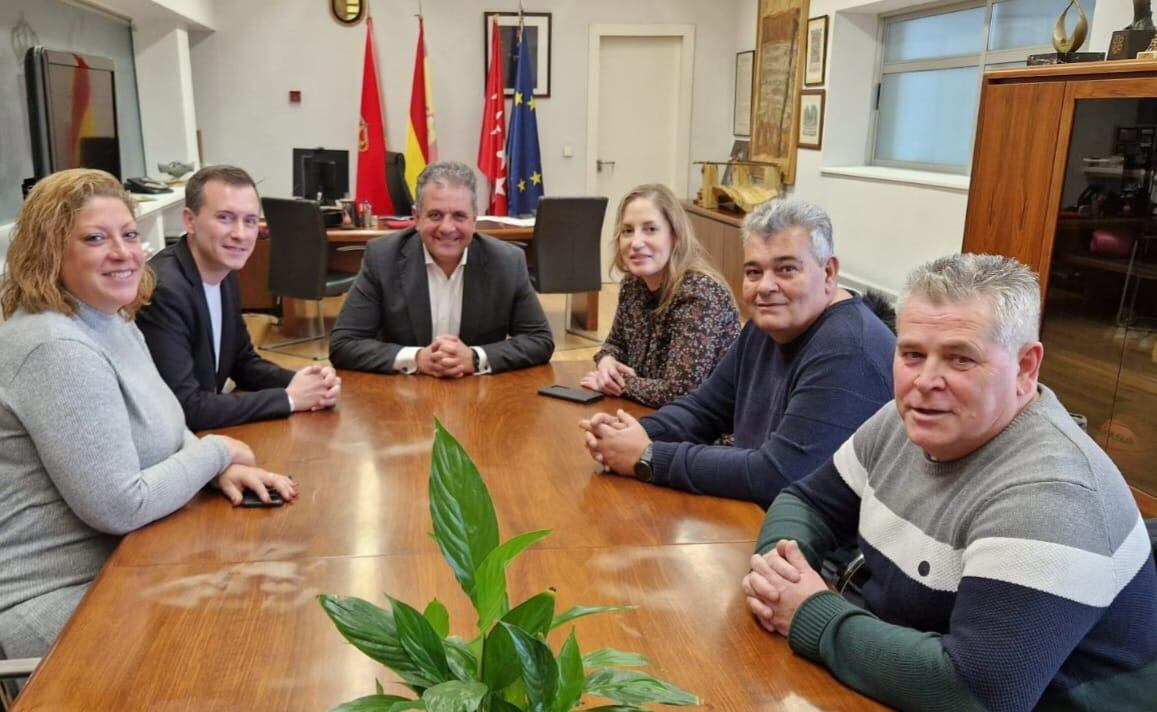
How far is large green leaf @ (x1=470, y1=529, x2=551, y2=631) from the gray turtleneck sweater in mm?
980

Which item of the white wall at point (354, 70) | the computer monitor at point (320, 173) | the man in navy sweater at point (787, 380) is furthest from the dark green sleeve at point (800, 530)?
the white wall at point (354, 70)

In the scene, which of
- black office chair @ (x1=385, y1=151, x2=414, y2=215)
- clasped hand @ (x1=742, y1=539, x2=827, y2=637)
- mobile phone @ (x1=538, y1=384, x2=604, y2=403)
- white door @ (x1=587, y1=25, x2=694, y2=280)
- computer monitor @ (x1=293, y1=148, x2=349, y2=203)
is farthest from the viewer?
white door @ (x1=587, y1=25, x2=694, y2=280)

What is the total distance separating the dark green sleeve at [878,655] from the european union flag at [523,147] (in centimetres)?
626

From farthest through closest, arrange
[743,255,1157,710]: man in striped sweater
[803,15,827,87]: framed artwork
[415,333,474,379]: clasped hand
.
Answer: [803,15,827,87]: framed artwork → [415,333,474,379]: clasped hand → [743,255,1157,710]: man in striped sweater

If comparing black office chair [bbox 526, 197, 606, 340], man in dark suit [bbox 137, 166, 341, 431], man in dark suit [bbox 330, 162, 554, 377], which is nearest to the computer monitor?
black office chair [bbox 526, 197, 606, 340]

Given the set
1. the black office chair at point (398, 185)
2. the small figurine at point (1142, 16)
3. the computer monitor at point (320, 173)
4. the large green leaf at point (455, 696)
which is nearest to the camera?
the large green leaf at point (455, 696)

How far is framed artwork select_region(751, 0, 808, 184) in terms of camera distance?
6340 millimetres

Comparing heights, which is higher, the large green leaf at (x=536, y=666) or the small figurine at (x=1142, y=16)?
the small figurine at (x=1142, y=16)

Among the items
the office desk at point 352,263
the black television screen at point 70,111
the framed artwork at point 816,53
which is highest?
the framed artwork at point 816,53

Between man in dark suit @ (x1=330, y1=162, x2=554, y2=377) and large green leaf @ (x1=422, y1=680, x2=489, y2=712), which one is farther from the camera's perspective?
man in dark suit @ (x1=330, y1=162, x2=554, y2=377)

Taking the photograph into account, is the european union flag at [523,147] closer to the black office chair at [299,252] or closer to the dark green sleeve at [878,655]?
the black office chair at [299,252]

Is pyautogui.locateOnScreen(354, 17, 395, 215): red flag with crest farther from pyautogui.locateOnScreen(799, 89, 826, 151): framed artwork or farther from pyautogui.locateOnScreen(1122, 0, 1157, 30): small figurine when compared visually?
pyautogui.locateOnScreen(1122, 0, 1157, 30): small figurine

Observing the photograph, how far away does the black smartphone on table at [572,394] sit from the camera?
7.53 ft

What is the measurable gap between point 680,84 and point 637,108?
1.35ft
